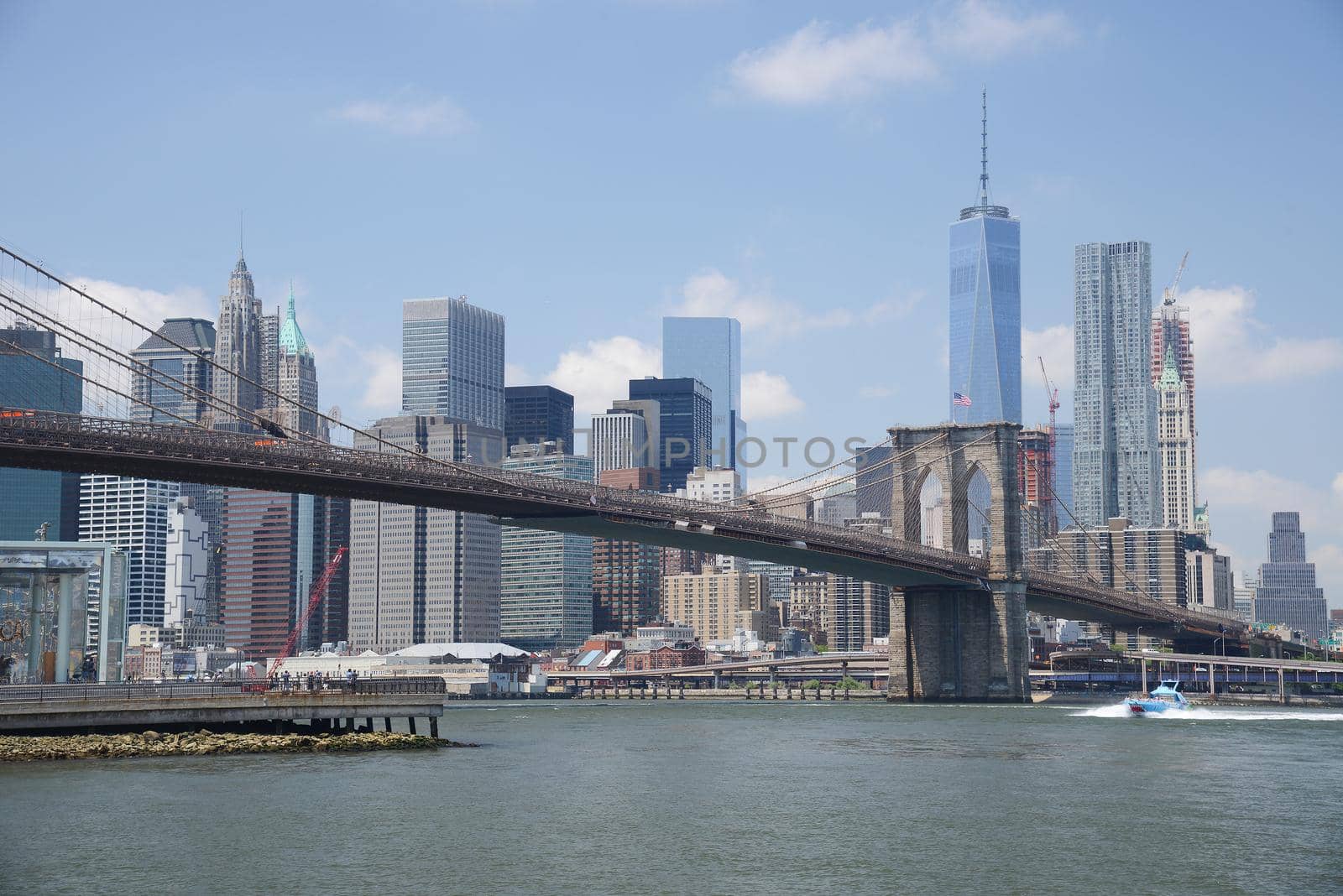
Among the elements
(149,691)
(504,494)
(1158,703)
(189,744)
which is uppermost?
(504,494)

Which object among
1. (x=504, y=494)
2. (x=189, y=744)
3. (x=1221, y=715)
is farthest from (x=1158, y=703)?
(x=189, y=744)

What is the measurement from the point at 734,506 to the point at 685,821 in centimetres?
6919

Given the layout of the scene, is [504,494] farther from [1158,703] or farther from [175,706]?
[1158,703]

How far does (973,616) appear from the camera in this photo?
10650 centimetres

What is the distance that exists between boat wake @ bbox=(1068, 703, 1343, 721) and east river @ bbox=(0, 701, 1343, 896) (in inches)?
1005

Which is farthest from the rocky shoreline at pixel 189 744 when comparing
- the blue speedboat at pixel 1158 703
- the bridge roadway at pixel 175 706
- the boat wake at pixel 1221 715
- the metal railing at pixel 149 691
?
the boat wake at pixel 1221 715

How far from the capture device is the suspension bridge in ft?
216

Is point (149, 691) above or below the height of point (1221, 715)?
above

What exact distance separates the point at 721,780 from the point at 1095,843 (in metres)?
14.6

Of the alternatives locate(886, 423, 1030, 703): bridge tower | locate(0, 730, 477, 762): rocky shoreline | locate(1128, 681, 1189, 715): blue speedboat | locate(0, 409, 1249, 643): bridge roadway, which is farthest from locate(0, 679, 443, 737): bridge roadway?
locate(886, 423, 1030, 703): bridge tower

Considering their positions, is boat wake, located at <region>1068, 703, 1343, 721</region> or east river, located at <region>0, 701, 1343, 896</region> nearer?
east river, located at <region>0, 701, 1343, 896</region>

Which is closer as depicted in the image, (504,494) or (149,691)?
(149,691)

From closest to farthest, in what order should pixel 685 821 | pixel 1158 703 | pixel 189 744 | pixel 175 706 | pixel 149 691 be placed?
pixel 685 821, pixel 189 744, pixel 175 706, pixel 149 691, pixel 1158 703

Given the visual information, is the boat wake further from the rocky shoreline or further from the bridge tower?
the rocky shoreline
